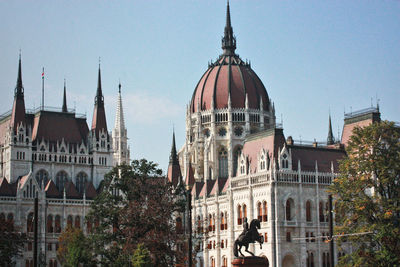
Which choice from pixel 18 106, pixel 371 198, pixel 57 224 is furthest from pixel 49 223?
pixel 371 198

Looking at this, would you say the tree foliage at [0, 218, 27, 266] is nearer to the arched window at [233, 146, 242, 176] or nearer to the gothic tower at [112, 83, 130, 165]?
the arched window at [233, 146, 242, 176]

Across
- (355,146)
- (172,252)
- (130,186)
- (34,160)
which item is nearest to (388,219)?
(355,146)

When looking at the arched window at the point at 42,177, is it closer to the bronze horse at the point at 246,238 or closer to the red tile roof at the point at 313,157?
the red tile roof at the point at 313,157

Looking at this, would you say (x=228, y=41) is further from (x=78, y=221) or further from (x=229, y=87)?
(x=78, y=221)

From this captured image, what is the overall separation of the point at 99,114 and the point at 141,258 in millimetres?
56132

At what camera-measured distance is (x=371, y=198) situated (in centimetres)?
6353

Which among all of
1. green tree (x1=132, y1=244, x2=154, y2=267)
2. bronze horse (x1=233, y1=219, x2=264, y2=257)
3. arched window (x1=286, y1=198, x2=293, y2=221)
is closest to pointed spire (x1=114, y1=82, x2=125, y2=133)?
arched window (x1=286, y1=198, x2=293, y2=221)

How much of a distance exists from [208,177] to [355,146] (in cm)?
5828

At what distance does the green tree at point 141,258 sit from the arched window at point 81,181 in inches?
1935

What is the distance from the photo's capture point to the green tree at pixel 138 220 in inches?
2768

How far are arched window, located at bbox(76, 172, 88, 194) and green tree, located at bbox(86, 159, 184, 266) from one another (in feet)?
121

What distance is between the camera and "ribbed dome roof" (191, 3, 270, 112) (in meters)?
127

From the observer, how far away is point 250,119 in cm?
12575

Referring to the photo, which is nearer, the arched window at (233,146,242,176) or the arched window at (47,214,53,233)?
the arched window at (47,214,53,233)
